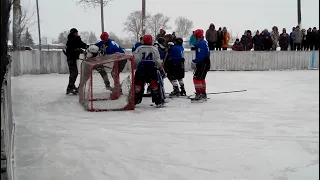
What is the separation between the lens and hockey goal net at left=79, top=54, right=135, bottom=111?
28.3ft

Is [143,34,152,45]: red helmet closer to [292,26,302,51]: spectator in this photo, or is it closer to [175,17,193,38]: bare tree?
[292,26,302,51]: spectator

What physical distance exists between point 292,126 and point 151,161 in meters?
3.26

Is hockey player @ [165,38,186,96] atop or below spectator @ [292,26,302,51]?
below

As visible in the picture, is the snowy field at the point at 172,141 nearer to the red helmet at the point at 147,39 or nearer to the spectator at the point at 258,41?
the red helmet at the point at 147,39

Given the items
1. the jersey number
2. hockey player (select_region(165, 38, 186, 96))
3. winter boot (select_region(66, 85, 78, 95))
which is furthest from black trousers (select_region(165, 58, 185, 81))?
winter boot (select_region(66, 85, 78, 95))

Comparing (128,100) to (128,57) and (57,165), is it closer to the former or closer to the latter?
(128,57)

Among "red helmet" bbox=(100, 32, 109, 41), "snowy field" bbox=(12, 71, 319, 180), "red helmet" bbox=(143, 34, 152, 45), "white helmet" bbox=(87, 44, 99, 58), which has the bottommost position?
"snowy field" bbox=(12, 71, 319, 180)

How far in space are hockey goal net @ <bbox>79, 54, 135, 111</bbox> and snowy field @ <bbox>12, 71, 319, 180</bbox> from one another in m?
0.38

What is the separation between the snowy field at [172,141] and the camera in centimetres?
466

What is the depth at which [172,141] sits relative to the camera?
605 centimetres

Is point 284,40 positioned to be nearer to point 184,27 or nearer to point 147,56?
point 147,56

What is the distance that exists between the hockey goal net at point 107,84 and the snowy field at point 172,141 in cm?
38

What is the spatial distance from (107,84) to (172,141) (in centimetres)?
343

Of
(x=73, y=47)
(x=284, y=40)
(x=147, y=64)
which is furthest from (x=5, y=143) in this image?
(x=284, y=40)
